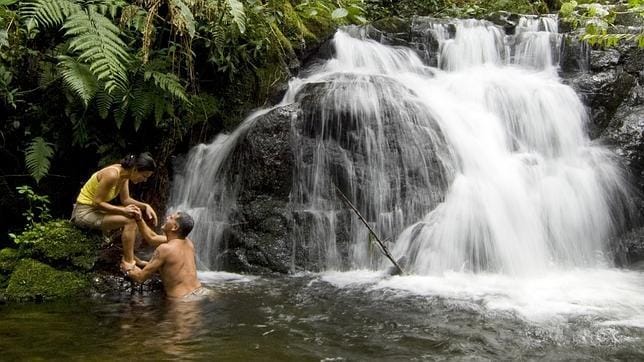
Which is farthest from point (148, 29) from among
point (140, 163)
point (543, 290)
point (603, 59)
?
point (603, 59)

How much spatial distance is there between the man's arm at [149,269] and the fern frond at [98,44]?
202cm

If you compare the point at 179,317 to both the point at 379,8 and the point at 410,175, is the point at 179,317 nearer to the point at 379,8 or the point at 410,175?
the point at 410,175

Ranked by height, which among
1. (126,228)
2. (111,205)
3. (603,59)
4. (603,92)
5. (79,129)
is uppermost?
(603,59)

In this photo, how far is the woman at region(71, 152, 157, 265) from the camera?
5359mm

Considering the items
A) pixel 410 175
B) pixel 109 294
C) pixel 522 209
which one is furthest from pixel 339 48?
pixel 109 294

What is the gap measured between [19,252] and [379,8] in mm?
10910

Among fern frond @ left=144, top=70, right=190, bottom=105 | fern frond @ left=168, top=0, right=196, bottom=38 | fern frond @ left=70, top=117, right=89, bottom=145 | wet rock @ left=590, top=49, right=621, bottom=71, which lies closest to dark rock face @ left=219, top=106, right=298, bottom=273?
fern frond @ left=144, top=70, right=190, bottom=105

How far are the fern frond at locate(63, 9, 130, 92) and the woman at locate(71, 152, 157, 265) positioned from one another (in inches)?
41.3

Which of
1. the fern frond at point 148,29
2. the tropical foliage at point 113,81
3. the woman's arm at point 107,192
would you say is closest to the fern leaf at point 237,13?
the tropical foliage at point 113,81

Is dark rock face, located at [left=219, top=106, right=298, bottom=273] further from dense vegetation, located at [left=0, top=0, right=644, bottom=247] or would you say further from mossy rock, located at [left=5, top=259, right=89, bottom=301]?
mossy rock, located at [left=5, top=259, right=89, bottom=301]

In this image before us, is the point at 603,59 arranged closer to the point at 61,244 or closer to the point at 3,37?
the point at 61,244

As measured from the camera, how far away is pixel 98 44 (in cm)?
606

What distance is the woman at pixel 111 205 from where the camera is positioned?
A: 5.36 meters

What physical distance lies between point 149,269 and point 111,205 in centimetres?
87
